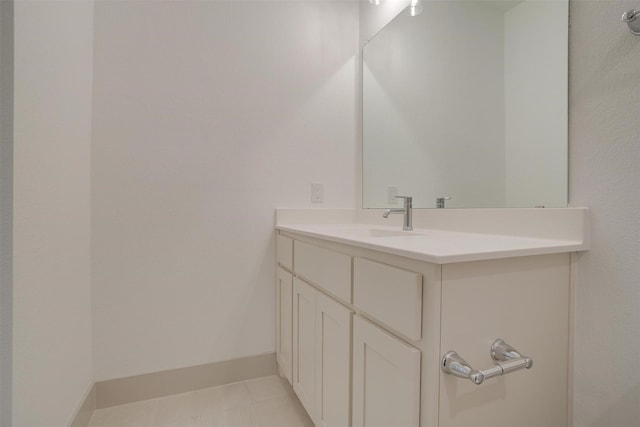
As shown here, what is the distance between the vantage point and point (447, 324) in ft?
2.05

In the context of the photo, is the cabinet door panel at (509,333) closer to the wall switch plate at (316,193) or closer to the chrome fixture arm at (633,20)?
the chrome fixture arm at (633,20)

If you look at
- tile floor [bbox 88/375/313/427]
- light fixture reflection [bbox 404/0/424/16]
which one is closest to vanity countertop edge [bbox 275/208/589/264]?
tile floor [bbox 88/375/313/427]

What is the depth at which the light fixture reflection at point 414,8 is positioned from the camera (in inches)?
58.1

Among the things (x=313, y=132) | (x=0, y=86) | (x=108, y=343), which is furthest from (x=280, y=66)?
(x=108, y=343)

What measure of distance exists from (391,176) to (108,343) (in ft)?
5.22

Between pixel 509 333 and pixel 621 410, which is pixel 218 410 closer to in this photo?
pixel 509 333

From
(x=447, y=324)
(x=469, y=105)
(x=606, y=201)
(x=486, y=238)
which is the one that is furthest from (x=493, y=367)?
(x=469, y=105)

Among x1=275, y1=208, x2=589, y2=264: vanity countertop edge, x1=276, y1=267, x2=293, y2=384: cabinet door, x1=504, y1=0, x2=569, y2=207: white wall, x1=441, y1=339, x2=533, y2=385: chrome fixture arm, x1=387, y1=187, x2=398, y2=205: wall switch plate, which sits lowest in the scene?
x1=276, y1=267, x2=293, y2=384: cabinet door

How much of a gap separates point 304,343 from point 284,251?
451mm

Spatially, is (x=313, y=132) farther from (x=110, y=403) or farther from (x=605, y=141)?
(x=110, y=403)

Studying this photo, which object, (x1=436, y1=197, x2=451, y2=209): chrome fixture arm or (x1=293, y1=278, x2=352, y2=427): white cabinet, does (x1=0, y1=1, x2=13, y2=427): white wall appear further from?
(x1=436, y1=197, x2=451, y2=209): chrome fixture arm

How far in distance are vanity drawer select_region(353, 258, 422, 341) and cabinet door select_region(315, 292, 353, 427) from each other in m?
0.12

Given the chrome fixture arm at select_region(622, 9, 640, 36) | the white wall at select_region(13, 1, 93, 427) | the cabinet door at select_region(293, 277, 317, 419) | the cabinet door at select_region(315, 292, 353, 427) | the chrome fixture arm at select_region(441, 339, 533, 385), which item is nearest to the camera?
the chrome fixture arm at select_region(441, 339, 533, 385)

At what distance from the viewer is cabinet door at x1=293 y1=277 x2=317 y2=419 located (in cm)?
116
